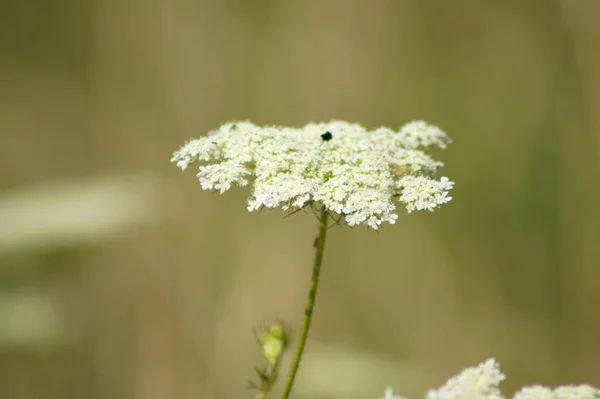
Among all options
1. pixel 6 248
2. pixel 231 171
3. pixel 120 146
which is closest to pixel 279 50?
pixel 120 146

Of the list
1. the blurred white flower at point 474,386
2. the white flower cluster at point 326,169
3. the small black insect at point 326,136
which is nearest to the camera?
the blurred white flower at point 474,386

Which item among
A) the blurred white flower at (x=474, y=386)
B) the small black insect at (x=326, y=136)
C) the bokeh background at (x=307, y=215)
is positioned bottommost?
the blurred white flower at (x=474, y=386)

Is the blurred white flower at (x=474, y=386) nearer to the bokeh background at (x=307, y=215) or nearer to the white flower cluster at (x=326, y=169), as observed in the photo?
the white flower cluster at (x=326, y=169)

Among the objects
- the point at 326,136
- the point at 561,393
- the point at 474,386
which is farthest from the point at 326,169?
the point at 561,393

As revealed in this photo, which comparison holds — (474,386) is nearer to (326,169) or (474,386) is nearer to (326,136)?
(326,169)

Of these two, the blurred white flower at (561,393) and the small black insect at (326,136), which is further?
the small black insect at (326,136)

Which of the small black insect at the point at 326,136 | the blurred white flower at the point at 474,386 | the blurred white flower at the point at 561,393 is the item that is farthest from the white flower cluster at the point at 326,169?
the blurred white flower at the point at 561,393

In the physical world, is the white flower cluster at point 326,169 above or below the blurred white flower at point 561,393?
above

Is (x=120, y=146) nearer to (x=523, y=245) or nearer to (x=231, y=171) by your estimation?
(x=523, y=245)
